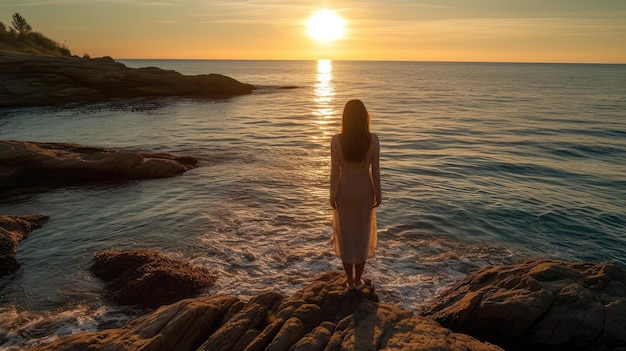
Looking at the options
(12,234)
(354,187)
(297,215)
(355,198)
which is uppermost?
(354,187)

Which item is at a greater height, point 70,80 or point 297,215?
point 70,80

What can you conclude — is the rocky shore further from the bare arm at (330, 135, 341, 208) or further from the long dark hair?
the long dark hair

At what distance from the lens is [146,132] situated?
30.0 meters

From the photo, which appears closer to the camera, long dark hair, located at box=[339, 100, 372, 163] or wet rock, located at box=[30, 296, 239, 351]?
wet rock, located at box=[30, 296, 239, 351]

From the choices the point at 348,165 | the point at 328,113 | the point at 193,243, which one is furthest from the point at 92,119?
the point at 348,165

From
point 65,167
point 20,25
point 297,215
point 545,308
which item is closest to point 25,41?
point 20,25

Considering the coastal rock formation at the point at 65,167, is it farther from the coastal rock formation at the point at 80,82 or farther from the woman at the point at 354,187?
the coastal rock formation at the point at 80,82

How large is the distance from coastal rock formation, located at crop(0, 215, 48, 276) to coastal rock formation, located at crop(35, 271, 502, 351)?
5.23 metres

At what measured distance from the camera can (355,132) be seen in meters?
5.89

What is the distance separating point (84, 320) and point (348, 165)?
5714 millimetres

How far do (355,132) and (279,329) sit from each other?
9.58ft

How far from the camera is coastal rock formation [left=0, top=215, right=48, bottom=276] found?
378 inches

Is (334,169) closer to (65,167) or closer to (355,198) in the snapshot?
(355,198)

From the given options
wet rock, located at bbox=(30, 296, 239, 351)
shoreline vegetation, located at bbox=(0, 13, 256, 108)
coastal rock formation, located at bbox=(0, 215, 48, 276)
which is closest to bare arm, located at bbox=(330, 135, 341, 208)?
wet rock, located at bbox=(30, 296, 239, 351)
